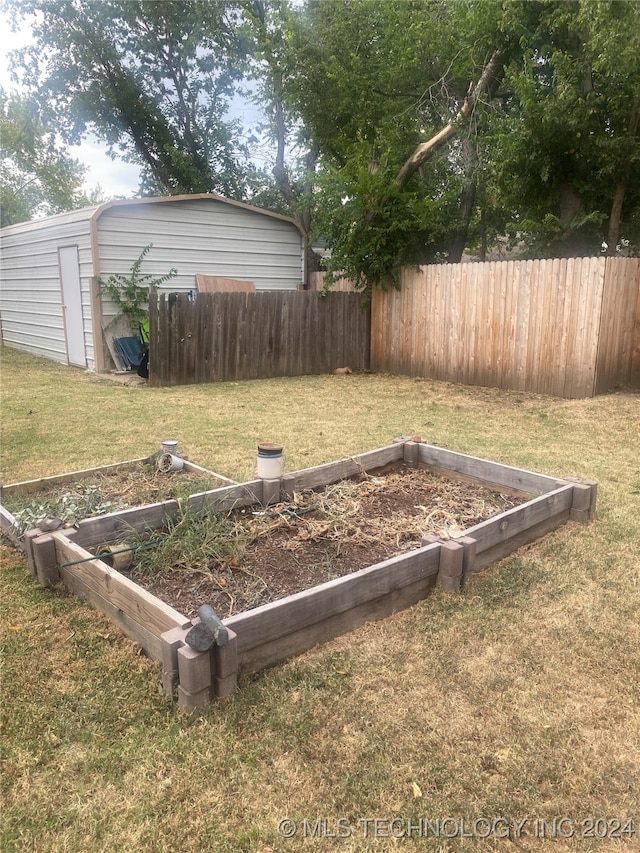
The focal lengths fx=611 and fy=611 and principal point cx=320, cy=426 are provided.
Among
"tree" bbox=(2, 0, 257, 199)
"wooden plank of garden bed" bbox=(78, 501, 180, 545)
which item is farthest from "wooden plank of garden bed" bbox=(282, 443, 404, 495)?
"tree" bbox=(2, 0, 257, 199)

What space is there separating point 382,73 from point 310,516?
13.4 meters

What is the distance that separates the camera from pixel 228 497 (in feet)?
12.0

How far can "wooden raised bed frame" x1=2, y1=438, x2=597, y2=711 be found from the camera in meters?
2.20

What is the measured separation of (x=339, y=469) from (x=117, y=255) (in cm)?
784

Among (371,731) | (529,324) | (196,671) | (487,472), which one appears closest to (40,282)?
(529,324)

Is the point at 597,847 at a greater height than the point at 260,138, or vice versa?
the point at 260,138

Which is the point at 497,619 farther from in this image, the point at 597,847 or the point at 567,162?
the point at 567,162

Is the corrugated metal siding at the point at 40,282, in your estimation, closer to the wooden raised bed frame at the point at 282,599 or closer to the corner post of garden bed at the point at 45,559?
the wooden raised bed frame at the point at 282,599

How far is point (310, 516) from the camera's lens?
3662 mm

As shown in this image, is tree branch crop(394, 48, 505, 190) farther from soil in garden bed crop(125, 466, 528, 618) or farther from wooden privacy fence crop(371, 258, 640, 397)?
soil in garden bed crop(125, 466, 528, 618)

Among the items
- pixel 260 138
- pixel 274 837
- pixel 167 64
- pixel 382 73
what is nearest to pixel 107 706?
pixel 274 837

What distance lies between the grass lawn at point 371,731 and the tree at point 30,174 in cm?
2670

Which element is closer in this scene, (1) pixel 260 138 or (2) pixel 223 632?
(2) pixel 223 632

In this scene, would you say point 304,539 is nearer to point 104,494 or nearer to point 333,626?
point 333,626
